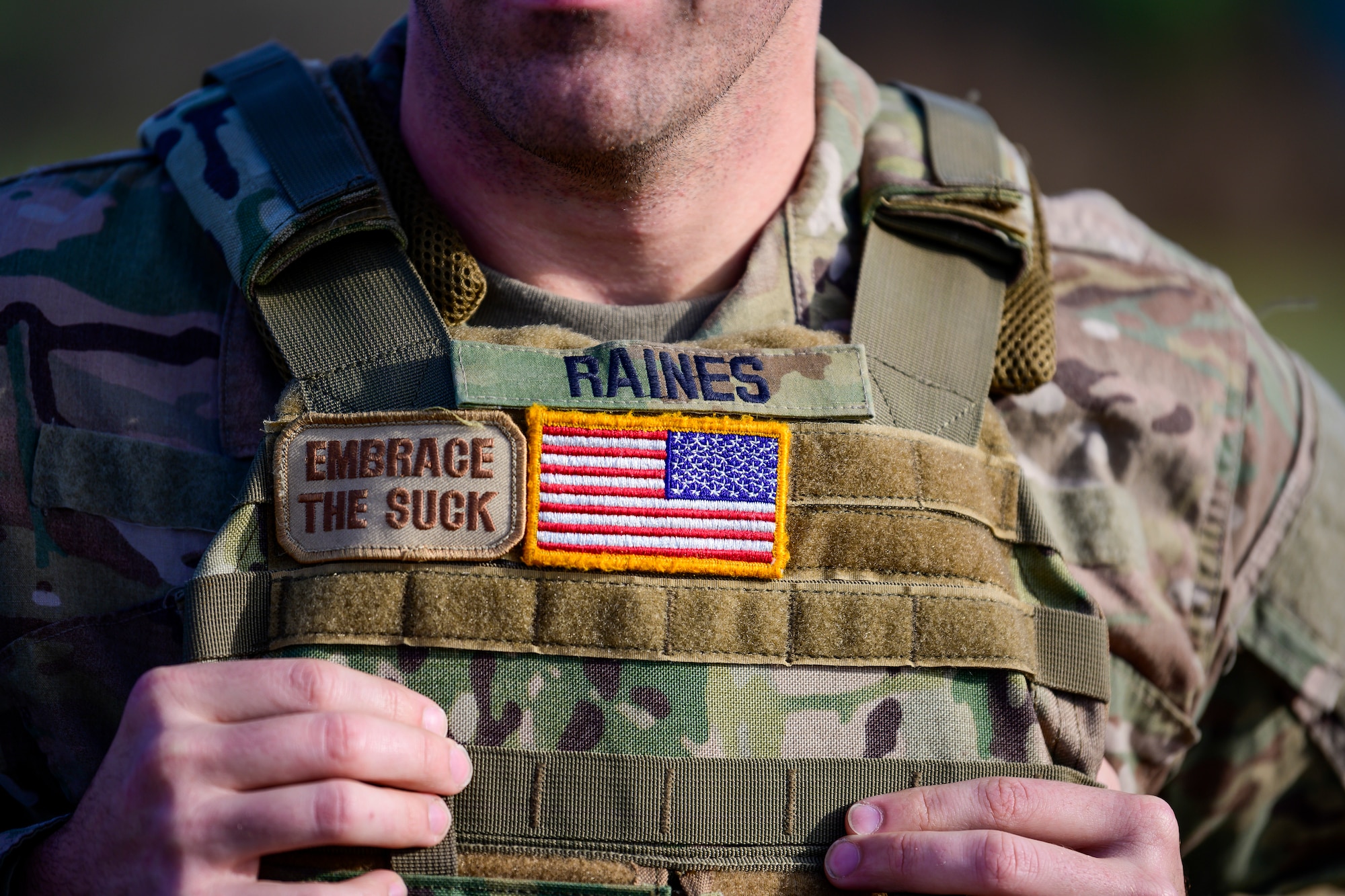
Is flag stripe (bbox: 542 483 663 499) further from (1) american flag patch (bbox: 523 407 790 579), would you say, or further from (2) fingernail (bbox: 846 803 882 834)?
(2) fingernail (bbox: 846 803 882 834)

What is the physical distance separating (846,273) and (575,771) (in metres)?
0.73

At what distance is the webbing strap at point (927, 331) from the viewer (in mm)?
1424

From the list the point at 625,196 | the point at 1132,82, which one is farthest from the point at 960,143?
the point at 1132,82

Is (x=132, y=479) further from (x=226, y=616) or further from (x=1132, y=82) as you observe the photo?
(x=1132, y=82)

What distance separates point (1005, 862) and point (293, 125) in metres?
1.17

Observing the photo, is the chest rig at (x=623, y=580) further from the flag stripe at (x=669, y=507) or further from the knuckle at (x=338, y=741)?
the knuckle at (x=338, y=741)

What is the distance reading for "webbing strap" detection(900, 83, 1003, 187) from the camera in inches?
63.7

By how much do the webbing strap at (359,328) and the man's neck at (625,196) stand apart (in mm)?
173

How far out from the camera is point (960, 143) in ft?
5.55

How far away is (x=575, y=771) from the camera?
1253mm

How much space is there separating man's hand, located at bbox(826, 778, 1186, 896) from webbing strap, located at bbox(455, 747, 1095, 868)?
45 mm

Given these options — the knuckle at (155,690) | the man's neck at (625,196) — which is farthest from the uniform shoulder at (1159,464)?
the knuckle at (155,690)

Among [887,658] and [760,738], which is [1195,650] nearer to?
[887,658]

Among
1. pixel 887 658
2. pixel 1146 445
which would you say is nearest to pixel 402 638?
pixel 887 658
